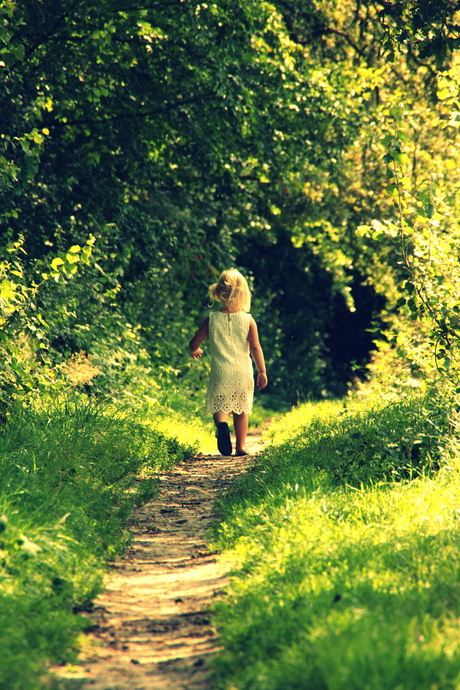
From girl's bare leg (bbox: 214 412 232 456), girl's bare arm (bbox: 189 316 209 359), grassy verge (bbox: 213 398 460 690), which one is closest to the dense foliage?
girl's bare arm (bbox: 189 316 209 359)

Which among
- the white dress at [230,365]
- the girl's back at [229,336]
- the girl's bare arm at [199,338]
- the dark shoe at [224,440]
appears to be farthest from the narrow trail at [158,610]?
the girl's bare arm at [199,338]

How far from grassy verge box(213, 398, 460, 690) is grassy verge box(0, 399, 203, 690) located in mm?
771

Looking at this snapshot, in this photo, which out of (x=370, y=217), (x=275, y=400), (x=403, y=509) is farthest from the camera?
(x=275, y=400)

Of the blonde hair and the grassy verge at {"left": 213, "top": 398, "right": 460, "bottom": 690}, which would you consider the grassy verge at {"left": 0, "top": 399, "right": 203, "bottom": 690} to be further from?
the blonde hair

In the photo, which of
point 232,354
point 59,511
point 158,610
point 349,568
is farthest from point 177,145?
point 349,568

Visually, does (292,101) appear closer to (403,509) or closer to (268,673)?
(403,509)

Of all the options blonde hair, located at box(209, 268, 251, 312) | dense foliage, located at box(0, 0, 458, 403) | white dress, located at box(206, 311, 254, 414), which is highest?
dense foliage, located at box(0, 0, 458, 403)

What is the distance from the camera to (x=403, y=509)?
16.2ft

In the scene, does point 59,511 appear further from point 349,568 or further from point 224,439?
point 224,439

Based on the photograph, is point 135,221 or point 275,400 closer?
point 135,221

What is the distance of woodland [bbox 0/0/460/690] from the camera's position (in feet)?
19.7

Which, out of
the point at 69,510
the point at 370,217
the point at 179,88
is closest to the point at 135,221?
the point at 179,88

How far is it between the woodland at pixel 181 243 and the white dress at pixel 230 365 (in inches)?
29.7

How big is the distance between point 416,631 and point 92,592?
1821 millimetres
